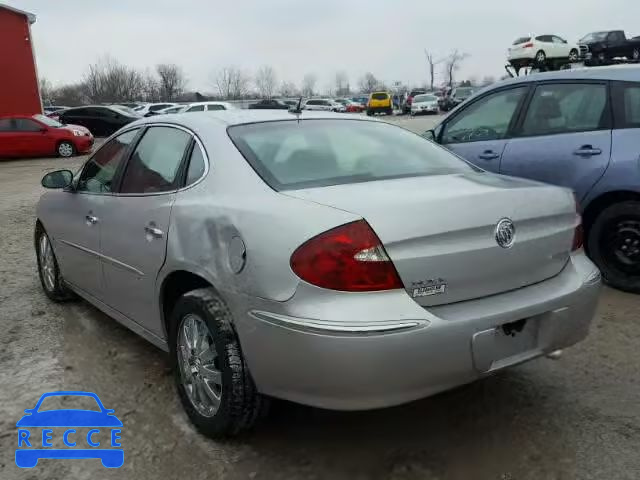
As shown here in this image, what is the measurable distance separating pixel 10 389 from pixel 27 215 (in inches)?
261

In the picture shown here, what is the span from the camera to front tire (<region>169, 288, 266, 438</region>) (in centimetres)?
260

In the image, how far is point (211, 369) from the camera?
2789 mm

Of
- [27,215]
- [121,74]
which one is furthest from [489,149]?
[121,74]

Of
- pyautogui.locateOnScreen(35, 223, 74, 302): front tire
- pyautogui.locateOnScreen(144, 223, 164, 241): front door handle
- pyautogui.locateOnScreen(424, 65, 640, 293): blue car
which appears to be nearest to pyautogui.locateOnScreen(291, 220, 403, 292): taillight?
pyautogui.locateOnScreen(144, 223, 164, 241): front door handle

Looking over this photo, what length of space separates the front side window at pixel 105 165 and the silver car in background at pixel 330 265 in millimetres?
349

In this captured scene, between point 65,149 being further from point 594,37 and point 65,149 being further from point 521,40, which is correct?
point 594,37

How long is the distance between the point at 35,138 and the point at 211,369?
18.7 meters

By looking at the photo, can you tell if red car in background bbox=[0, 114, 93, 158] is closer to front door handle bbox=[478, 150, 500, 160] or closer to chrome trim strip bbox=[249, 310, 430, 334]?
front door handle bbox=[478, 150, 500, 160]

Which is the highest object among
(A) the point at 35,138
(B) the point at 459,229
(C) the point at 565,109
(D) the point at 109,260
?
(C) the point at 565,109

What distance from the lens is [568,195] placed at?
2852 mm

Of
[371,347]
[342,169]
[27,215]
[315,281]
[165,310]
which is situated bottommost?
[27,215]

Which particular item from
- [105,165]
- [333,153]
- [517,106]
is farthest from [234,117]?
[517,106]

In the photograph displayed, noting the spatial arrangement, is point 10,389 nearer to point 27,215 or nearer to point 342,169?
point 342,169

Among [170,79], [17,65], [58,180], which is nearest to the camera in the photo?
[58,180]
